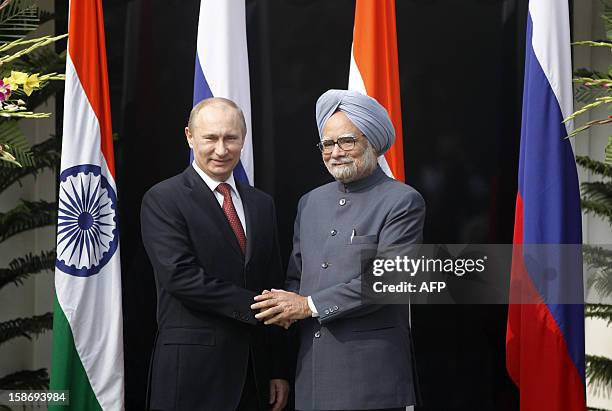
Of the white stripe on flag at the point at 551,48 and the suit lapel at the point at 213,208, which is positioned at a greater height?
the white stripe on flag at the point at 551,48

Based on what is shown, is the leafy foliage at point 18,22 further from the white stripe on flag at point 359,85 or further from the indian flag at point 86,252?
the white stripe on flag at point 359,85

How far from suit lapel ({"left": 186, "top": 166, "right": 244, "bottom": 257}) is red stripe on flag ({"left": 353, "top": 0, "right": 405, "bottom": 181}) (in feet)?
3.39

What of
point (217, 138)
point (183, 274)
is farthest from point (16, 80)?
point (183, 274)

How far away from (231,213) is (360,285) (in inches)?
26.3

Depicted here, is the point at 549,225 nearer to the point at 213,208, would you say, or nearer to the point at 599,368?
the point at 599,368

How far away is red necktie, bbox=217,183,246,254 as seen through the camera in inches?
155

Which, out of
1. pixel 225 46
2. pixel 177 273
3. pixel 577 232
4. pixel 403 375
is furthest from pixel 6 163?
pixel 577 232

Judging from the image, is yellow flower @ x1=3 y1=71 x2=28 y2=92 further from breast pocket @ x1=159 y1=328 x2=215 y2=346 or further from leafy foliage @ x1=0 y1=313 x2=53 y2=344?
leafy foliage @ x1=0 y1=313 x2=53 y2=344

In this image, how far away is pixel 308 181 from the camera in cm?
529

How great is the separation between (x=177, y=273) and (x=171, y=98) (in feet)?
Result: 5.73

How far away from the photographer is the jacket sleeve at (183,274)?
371 cm

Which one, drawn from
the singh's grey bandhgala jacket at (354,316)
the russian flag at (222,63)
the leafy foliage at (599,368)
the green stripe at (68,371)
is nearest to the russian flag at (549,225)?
the leafy foliage at (599,368)

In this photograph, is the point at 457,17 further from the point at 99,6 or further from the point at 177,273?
the point at 177,273

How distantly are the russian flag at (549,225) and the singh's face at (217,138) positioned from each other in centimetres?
151
